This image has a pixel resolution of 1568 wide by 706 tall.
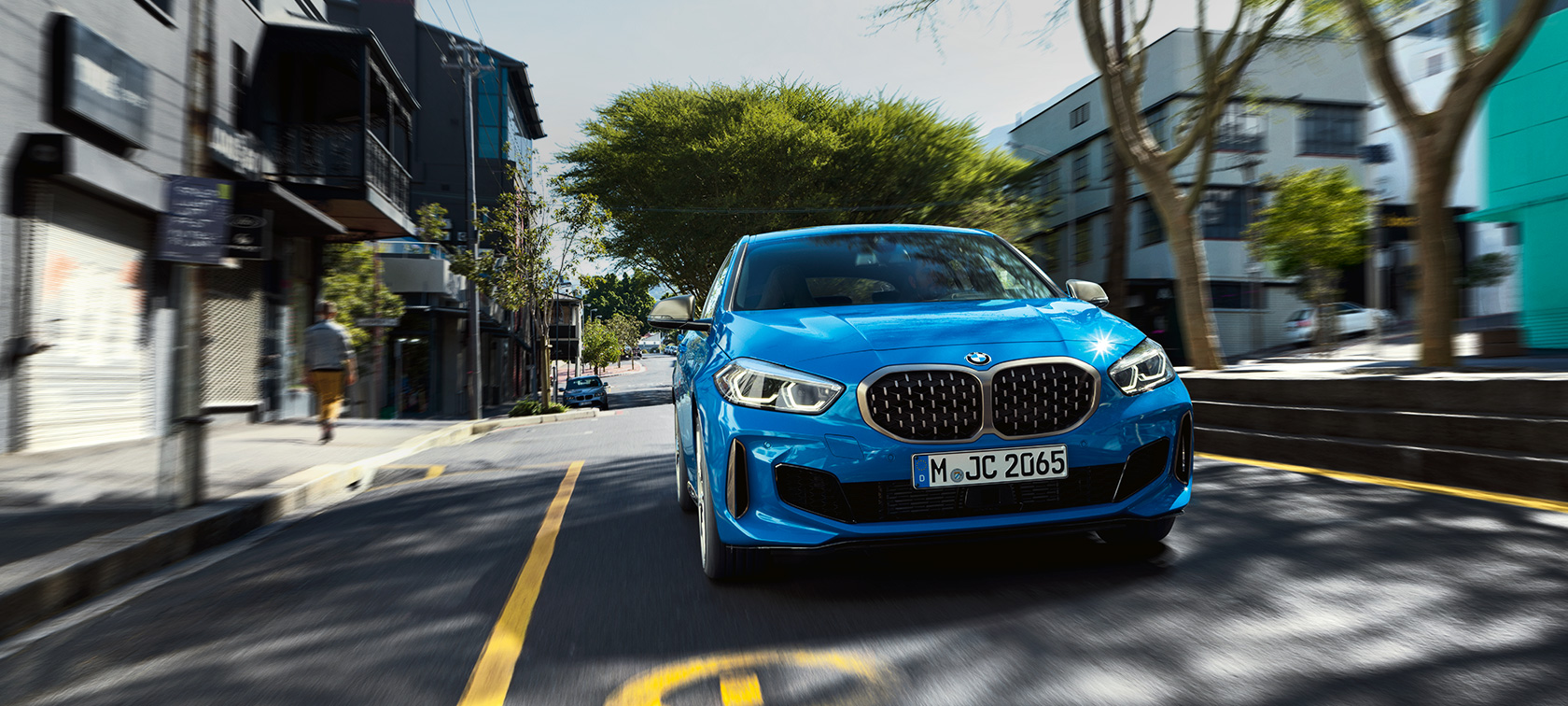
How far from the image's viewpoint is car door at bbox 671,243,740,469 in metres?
4.40

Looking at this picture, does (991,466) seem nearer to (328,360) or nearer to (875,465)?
(875,465)

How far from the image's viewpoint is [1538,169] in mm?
16250

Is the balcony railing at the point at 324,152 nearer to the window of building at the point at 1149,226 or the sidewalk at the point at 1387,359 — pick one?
the sidewalk at the point at 1387,359

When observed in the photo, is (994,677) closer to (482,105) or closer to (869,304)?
(869,304)

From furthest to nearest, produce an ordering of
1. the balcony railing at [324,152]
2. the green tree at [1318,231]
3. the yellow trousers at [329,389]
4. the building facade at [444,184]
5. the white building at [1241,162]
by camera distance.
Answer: the white building at [1241,162], the building facade at [444,184], the green tree at [1318,231], the balcony railing at [324,152], the yellow trousers at [329,389]

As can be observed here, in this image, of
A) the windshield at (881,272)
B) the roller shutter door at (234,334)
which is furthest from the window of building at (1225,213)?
the windshield at (881,272)

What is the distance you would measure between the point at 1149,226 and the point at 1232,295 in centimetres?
377

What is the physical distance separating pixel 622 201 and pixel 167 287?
64.8 ft

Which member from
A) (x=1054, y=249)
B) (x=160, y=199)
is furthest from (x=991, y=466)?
(x=1054, y=249)

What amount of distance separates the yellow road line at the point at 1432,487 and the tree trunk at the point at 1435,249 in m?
2.79

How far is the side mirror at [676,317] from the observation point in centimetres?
500

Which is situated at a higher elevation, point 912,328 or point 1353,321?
point 1353,321

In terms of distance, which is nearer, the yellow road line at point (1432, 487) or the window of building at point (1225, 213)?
the yellow road line at point (1432, 487)

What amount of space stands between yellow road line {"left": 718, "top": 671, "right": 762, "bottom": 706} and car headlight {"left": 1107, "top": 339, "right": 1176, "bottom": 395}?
170 centimetres
